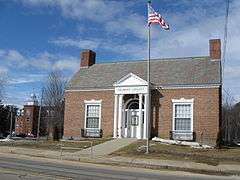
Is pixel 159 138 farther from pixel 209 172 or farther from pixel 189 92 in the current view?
pixel 209 172

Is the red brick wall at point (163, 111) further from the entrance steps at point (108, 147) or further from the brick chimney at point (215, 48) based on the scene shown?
the brick chimney at point (215, 48)

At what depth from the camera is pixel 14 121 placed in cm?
11000

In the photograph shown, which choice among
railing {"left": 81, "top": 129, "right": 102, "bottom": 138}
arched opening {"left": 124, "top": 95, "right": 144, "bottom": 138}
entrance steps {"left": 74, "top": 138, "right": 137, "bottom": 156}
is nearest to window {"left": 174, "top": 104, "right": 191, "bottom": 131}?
arched opening {"left": 124, "top": 95, "right": 144, "bottom": 138}

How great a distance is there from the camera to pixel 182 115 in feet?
112

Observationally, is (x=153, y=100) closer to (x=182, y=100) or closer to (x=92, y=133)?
(x=182, y=100)

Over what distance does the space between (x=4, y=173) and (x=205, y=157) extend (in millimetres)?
13765

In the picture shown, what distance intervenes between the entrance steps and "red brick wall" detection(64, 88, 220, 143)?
3.11m

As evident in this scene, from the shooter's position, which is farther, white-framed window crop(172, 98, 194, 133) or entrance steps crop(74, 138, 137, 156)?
white-framed window crop(172, 98, 194, 133)

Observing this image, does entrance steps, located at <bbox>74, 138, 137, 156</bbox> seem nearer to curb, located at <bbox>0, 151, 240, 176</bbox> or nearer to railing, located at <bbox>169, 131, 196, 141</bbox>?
curb, located at <bbox>0, 151, 240, 176</bbox>

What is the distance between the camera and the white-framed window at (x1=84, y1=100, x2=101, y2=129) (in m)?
37.5

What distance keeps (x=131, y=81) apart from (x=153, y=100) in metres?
2.46

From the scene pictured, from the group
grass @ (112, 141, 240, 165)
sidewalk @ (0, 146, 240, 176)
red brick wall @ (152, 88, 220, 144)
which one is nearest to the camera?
sidewalk @ (0, 146, 240, 176)

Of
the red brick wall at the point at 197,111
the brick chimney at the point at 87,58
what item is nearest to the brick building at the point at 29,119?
the brick chimney at the point at 87,58

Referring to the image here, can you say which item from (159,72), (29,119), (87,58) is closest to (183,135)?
(159,72)
